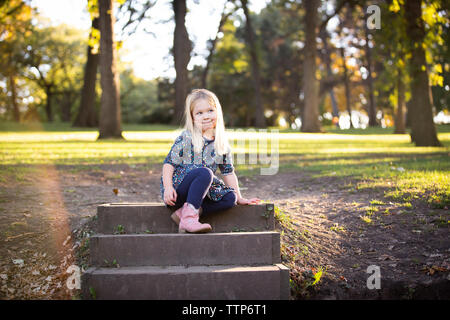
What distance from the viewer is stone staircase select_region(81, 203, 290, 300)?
3.47 m

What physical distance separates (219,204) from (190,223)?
1.52 ft

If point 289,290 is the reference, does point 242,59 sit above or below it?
above

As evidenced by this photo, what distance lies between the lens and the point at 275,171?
931 centimetres

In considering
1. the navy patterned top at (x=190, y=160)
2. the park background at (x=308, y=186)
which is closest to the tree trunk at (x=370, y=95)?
the park background at (x=308, y=186)

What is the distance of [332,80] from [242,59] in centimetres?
943

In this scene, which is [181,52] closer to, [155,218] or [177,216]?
[155,218]

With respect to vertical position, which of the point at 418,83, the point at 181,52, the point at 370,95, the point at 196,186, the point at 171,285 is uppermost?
the point at 181,52

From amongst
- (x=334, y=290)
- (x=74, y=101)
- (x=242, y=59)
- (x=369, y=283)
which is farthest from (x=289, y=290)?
(x=74, y=101)

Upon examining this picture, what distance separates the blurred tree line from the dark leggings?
7836 millimetres

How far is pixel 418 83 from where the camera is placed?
12750mm

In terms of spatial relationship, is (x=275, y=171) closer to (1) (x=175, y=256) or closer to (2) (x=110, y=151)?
(2) (x=110, y=151)

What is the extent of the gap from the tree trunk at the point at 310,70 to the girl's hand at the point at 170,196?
63.5ft

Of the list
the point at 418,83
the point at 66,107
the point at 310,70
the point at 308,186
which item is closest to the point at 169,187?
the point at 308,186
